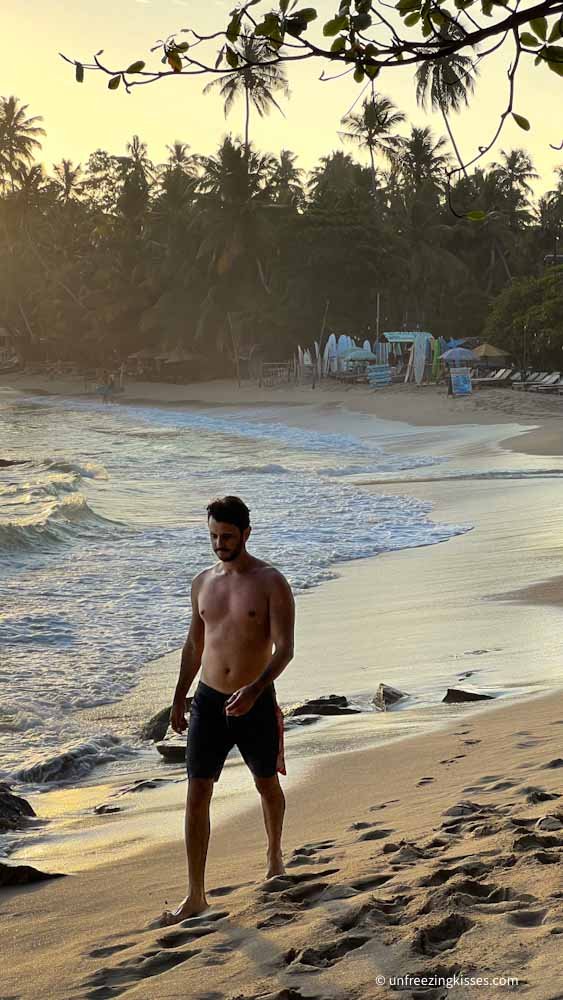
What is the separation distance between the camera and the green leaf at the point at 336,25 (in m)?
2.87

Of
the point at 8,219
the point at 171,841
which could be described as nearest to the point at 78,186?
the point at 8,219

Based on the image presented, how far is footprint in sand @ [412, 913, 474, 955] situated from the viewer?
2.84 metres

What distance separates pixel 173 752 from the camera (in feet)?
19.2

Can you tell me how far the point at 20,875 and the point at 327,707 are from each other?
8.59ft

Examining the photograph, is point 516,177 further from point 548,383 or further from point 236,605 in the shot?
point 236,605

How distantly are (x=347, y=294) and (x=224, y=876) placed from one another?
163ft

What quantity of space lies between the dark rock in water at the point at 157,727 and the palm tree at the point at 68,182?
72026mm

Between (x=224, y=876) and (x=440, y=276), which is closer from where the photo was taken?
(x=224, y=876)

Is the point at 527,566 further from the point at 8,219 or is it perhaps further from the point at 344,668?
the point at 8,219

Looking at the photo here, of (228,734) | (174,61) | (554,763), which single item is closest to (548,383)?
(554,763)

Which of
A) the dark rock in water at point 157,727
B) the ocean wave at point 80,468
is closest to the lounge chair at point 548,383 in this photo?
the ocean wave at point 80,468

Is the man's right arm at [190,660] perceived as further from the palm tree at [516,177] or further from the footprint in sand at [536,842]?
the palm tree at [516,177]

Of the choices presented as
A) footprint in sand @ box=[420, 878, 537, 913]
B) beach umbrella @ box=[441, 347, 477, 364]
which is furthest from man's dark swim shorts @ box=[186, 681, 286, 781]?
beach umbrella @ box=[441, 347, 477, 364]

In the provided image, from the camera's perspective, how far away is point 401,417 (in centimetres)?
3550
